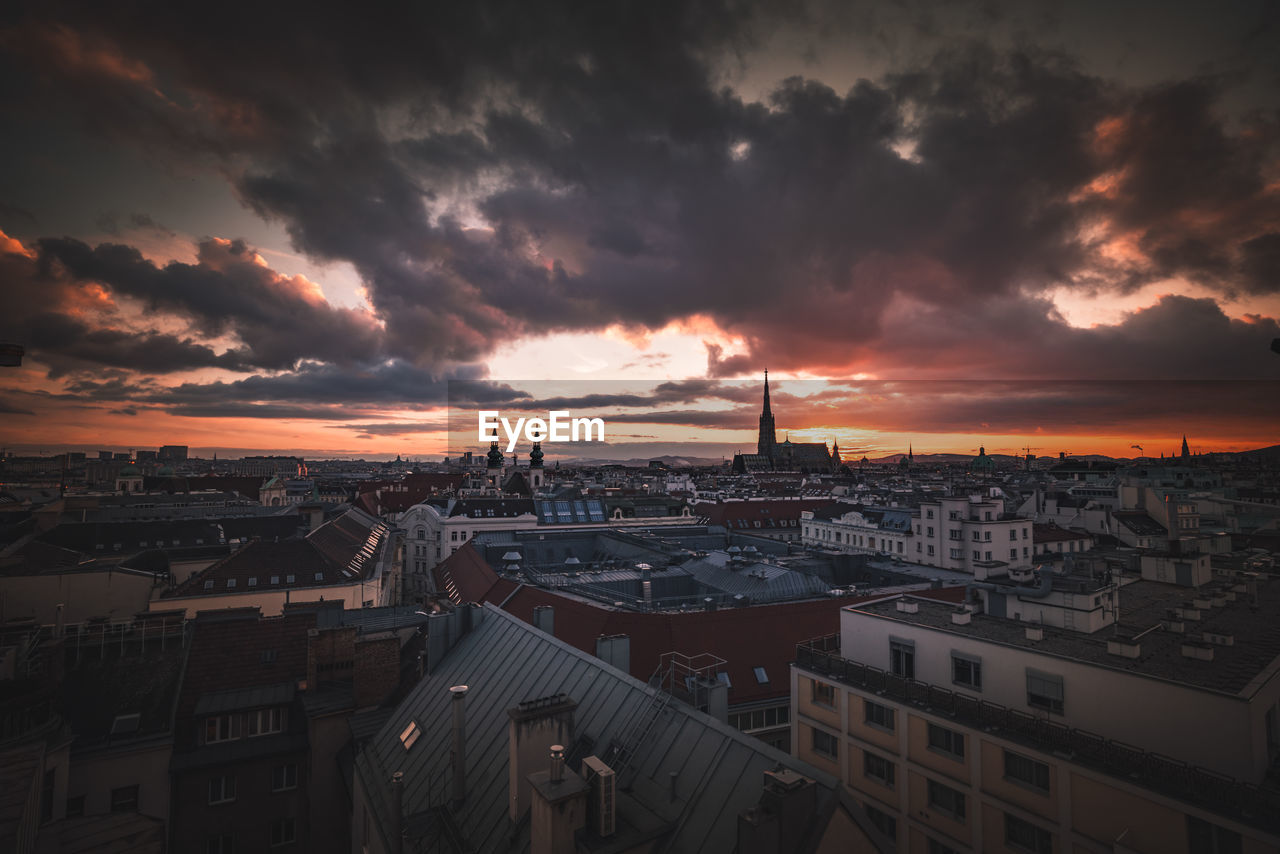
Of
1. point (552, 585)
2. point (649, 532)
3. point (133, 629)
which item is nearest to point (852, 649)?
point (552, 585)

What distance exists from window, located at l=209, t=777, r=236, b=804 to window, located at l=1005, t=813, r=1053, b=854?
25833 millimetres

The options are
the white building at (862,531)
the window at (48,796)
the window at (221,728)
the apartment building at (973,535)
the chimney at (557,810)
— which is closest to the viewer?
the chimney at (557,810)

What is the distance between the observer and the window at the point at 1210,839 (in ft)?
44.1

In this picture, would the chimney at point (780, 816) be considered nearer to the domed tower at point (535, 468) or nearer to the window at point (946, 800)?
the window at point (946, 800)

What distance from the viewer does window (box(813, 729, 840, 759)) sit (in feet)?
78.2

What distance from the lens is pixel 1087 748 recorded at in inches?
661

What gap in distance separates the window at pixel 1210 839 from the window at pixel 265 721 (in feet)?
91.8

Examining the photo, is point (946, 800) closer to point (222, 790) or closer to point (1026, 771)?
point (1026, 771)

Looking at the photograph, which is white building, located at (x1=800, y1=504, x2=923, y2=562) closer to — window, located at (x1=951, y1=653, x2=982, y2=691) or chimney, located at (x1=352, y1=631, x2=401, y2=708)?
window, located at (x1=951, y1=653, x2=982, y2=691)

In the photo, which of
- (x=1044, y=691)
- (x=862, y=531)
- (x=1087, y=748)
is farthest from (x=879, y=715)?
(x=862, y=531)

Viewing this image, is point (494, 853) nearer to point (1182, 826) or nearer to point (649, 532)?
point (1182, 826)

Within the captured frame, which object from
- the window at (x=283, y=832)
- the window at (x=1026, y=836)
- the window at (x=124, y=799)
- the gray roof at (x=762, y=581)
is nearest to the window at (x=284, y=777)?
the window at (x=283, y=832)

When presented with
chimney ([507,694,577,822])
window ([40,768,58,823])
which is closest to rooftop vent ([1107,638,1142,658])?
chimney ([507,694,577,822])

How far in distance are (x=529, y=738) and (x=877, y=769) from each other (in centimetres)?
1568
